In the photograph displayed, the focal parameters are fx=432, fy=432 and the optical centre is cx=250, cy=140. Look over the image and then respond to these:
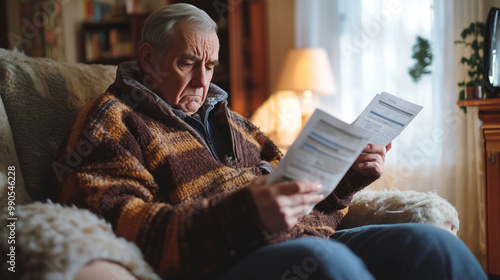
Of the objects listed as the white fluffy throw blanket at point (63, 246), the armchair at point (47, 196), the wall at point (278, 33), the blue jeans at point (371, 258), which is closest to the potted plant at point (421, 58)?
the wall at point (278, 33)

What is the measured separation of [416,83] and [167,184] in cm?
184

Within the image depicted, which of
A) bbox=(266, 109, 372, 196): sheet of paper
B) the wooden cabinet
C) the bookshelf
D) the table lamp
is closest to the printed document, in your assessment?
bbox=(266, 109, 372, 196): sheet of paper

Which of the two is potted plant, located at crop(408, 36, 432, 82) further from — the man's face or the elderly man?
the man's face

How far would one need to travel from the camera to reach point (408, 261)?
0.94 m

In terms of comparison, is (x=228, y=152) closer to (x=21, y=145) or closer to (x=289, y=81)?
(x=21, y=145)

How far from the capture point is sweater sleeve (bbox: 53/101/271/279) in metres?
0.79

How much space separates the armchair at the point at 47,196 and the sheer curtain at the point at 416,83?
1.24 meters

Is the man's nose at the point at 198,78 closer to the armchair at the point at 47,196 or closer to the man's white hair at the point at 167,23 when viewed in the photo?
the man's white hair at the point at 167,23

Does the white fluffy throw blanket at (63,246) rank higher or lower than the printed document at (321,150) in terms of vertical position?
lower

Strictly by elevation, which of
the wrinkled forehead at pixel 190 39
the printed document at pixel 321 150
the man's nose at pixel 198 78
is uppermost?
the wrinkled forehead at pixel 190 39

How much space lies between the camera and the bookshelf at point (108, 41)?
3.79 metres

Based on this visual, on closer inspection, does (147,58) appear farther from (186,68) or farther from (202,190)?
(202,190)

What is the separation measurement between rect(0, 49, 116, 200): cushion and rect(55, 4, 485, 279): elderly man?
102mm

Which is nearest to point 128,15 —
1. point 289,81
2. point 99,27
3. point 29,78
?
point 99,27
